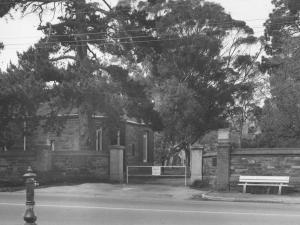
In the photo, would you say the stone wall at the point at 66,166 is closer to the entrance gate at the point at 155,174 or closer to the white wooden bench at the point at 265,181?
the entrance gate at the point at 155,174

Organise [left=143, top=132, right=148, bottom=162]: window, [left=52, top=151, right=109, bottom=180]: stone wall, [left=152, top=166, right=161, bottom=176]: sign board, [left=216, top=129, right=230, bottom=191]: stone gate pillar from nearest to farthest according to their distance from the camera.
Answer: [left=216, top=129, right=230, bottom=191]: stone gate pillar
[left=152, top=166, right=161, bottom=176]: sign board
[left=52, top=151, right=109, bottom=180]: stone wall
[left=143, top=132, right=148, bottom=162]: window

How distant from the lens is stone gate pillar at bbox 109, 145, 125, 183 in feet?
92.6

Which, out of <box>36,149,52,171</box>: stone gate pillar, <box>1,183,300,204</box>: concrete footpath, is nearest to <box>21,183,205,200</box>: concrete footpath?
<box>1,183,300,204</box>: concrete footpath

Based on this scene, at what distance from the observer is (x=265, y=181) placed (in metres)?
22.2

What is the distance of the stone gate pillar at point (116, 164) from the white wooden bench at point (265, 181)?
24.8 ft

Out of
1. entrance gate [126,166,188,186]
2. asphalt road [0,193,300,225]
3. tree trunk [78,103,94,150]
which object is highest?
tree trunk [78,103,94,150]

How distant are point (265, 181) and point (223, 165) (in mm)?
2224

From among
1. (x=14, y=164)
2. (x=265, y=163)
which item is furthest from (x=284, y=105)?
(x=14, y=164)

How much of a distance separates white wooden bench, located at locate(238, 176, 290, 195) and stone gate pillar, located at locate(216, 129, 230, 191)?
95 centimetres

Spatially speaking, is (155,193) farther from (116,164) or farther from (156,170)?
(116,164)

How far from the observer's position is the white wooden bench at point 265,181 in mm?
21906

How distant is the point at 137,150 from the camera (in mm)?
44750

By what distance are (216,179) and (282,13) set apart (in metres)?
24.5

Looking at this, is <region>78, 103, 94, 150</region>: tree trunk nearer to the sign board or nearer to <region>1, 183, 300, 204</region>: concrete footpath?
the sign board
